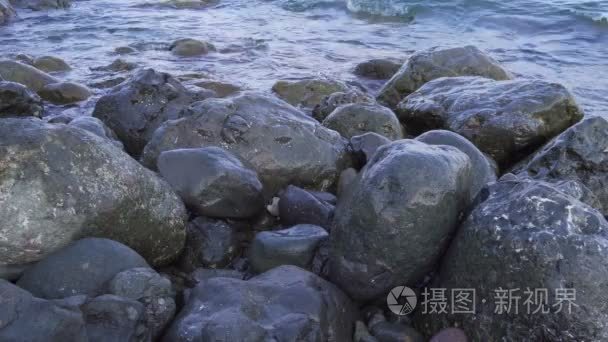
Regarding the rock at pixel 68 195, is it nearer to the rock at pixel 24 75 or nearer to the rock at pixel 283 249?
the rock at pixel 283 249

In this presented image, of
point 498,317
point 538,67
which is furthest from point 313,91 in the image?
point 498,317

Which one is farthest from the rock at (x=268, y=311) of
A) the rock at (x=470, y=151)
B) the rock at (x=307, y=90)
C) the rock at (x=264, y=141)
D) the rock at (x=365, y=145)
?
the rock at (x=307, y=90)

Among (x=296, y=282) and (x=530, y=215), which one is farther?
(x=296, y=282)

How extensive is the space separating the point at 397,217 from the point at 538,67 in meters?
7.52

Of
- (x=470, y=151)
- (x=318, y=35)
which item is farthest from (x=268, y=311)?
(x=318, y=35)

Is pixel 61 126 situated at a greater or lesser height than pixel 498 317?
greater

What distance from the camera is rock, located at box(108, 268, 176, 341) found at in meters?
3.04

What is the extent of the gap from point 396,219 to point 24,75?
21.2 feet

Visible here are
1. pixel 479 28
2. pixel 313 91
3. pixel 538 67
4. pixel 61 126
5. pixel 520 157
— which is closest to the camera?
pixel 61 126

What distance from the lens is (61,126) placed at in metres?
3.62

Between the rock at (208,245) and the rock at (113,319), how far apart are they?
3.77 ft

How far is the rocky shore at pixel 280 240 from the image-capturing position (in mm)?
2932

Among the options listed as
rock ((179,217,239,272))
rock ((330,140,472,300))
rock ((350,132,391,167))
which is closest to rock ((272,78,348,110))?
rock ((350,132,391,167))

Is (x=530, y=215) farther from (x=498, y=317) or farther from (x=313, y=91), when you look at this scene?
(x=313, y=91)
